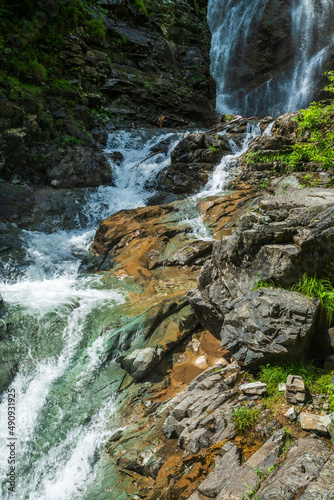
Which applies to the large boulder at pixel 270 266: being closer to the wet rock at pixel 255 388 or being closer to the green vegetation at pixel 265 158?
the wet rock at pixel 255 388

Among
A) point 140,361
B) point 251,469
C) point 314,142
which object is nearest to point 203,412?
point 251,469

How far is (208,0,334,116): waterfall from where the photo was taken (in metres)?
24.3

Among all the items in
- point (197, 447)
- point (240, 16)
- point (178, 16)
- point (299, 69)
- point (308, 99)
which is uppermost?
point (240, 16)

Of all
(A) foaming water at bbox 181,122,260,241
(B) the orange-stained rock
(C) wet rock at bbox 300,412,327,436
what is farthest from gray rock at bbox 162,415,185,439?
(A) foaming water at bbox 181,122,260,241

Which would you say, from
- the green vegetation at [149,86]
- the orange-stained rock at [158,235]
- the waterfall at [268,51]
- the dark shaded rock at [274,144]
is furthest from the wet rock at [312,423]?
the waterfall at [268,51]

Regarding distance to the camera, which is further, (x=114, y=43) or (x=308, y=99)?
(x=308, y=99)

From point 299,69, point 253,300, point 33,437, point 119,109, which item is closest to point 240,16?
point 299,69

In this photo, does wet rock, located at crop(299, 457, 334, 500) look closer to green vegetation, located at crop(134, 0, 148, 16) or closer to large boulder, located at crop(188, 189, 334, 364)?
large boulder, located at crop(188, 189, 334, 364)

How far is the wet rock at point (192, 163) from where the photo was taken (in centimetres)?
1212

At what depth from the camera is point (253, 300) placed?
12.1ft

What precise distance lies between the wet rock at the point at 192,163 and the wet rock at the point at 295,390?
9.68 metres

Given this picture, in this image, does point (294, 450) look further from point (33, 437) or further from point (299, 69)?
point (299, 69)

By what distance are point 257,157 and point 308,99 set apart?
17.0 m

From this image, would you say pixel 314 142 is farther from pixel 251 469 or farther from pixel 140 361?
pixel 251 469
